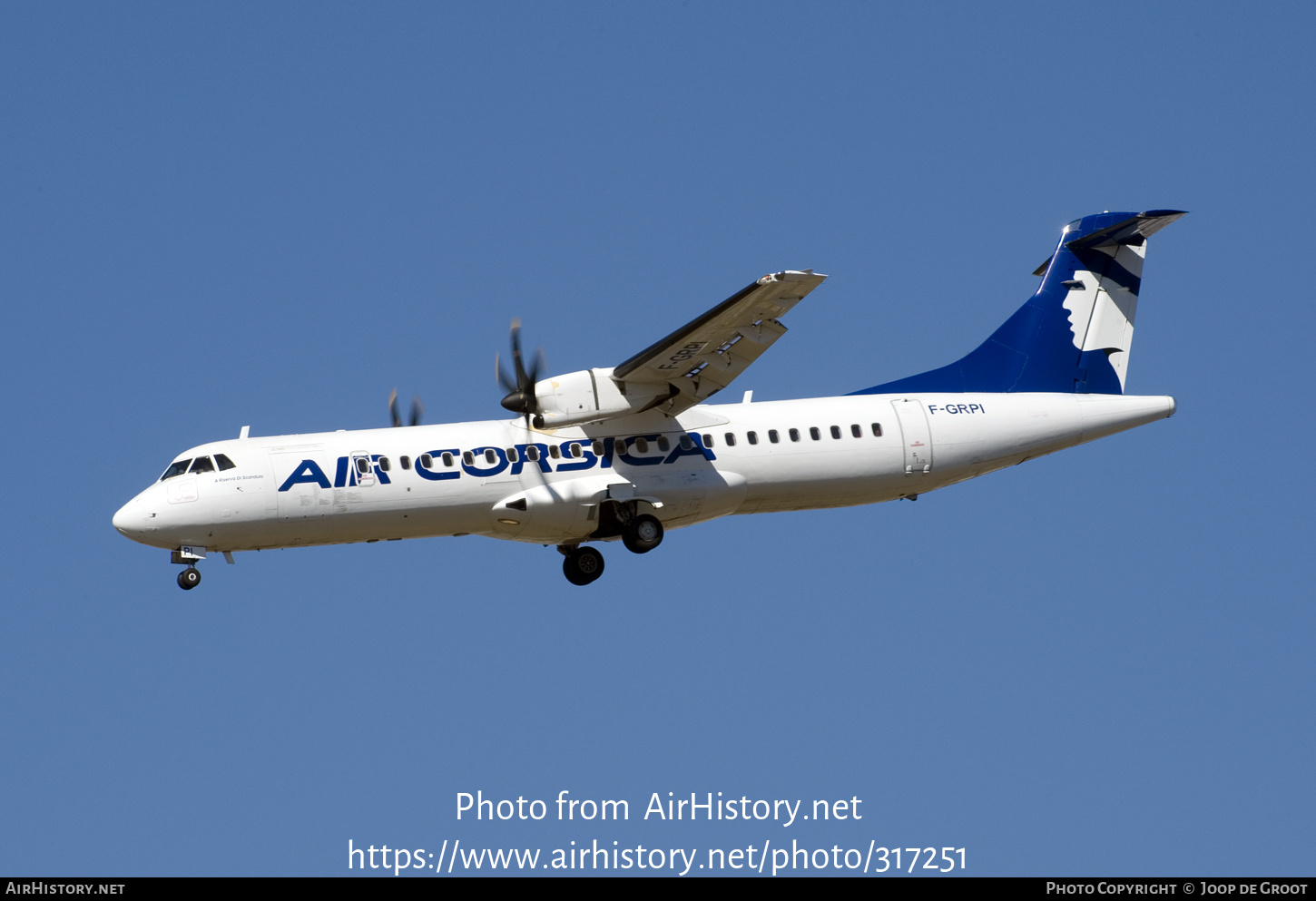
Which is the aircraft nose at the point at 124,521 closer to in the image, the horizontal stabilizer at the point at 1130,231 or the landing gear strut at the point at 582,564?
the landing gear strut at the point at 582,564

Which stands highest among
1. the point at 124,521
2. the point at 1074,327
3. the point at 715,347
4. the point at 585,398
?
the point at 1074,327

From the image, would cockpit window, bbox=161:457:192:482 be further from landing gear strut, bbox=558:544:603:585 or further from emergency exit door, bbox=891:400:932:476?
emergency exit door, bbox=891:400:932:476

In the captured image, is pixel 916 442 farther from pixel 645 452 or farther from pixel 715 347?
pixel 645 452

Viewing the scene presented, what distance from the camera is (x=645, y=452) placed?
87.2 ft

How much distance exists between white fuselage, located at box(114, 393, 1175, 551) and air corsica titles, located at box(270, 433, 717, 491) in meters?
0.02

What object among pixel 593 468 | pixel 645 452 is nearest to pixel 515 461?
pixel 593 468

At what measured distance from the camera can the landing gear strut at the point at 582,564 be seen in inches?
1089

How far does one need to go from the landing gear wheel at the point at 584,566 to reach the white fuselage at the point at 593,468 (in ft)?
2.56

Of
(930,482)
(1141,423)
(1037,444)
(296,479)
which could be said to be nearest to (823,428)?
(930,482)

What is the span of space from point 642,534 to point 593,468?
4.32 feet

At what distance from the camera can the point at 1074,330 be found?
2962cm

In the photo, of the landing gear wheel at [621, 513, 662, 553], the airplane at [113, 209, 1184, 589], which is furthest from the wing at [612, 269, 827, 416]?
the landing gear wheel at [621, 513, 662, 553]

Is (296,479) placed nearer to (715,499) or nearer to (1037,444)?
(715,499)
